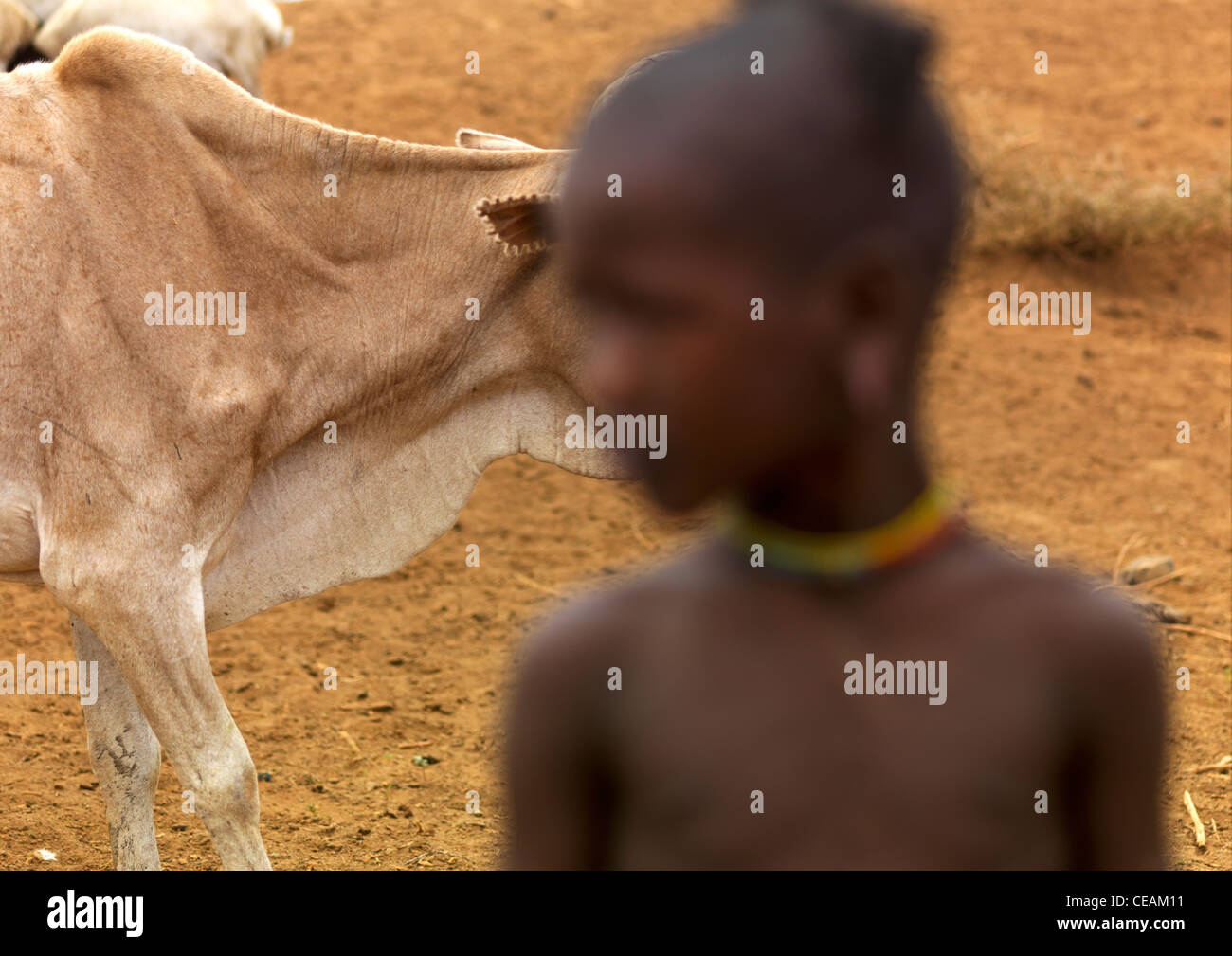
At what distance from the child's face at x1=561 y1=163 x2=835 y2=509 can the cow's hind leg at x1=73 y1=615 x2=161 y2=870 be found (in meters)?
3.25

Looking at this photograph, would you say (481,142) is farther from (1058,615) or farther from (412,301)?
(1058,615)

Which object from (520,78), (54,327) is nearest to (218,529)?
(54,327)

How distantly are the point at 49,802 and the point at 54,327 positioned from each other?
2.00 m

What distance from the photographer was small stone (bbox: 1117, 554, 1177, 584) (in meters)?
6.18

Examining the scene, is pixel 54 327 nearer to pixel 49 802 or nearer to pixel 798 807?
pixel 49 802

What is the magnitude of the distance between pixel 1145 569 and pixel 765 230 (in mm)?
5631

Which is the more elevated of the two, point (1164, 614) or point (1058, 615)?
point (1164, 614)

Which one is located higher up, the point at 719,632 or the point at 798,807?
the point at 719,632

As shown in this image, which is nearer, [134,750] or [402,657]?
[134,750]

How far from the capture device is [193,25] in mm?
5348

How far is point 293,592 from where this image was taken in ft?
12.3

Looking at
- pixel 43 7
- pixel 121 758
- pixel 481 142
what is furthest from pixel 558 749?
pixel 43 7

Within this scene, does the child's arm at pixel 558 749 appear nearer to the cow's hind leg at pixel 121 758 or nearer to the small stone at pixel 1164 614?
the cow's hind leg at pixel 121 758

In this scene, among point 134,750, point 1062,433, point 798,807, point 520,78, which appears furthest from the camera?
point 520,78
